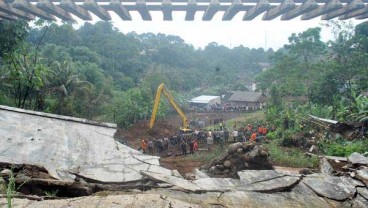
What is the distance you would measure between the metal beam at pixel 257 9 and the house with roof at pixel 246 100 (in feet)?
140

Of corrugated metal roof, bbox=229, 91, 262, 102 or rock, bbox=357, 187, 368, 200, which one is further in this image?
corrugated metal roof, bbox=229, 91, 262, 102

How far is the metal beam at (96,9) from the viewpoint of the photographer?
353 centimetres

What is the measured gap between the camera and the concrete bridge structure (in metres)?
3.62

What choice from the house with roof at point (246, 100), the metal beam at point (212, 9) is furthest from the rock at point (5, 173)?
the house with roof at point (246, 100)

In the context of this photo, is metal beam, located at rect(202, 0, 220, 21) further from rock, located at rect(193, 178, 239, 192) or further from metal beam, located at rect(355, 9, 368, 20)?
rock, located at rect(193, 178, 239, 192)

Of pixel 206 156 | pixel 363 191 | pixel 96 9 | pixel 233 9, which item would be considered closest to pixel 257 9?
pixel 233 9

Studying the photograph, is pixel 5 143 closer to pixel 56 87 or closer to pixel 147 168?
pixel 147 168

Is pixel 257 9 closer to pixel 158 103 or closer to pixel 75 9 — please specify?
pixel 75 9

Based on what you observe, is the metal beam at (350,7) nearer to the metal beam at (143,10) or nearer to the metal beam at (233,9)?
the metal beam at (233,9)

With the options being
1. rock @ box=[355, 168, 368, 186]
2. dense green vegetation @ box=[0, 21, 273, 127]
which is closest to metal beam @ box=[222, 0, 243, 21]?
rock @ box=[355, 168, 368, 186]

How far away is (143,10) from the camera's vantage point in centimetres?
376

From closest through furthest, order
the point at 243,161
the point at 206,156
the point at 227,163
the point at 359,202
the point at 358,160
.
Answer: the point at 359,202 → the point at 358,160 → the point at 227,163 → the point at 243,161 → the point at 206,156

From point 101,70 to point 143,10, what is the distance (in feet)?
121

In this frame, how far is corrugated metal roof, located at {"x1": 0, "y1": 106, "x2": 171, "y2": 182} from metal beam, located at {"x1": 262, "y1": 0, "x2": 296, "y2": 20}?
2657 mm
